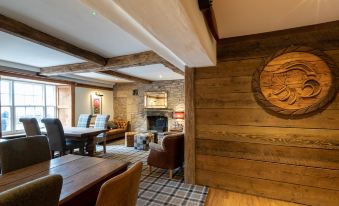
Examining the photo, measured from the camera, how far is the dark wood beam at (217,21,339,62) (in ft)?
6.82

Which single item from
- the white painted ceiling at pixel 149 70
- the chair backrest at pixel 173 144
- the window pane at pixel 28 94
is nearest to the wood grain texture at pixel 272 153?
the chair backrest at pixel 173 144

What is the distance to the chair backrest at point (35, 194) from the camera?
2.12 feet

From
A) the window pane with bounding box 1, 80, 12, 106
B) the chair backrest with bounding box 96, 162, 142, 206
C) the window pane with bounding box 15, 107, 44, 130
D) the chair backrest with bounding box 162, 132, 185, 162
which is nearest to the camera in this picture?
the chair backrest with bounding box 96, 162, 142, 206

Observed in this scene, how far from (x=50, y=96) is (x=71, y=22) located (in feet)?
14.7

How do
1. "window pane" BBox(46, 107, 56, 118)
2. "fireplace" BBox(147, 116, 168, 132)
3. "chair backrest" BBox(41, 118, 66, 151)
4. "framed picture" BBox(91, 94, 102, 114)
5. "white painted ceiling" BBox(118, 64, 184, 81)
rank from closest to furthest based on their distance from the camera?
"chair backrest" BBox(41, 118, 66, 151)
"white painted ceiling" BBox(118, 64, 184, 81)
"window pane" BBox(46, 107, 56, 118)
"framed picture" BBox(91, 94, 102, 114)
"fireplace" BBox(147, 116, 168, 132)

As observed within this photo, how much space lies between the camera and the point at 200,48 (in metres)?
1.66

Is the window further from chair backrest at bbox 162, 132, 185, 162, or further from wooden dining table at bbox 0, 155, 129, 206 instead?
chair backrest at bbox 162, 132, 185, 162

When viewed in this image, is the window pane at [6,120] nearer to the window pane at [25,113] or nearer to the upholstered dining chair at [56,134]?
the window pane at [25,113]

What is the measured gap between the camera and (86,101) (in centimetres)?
648

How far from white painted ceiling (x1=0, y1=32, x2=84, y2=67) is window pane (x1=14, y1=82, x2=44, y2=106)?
3.79 feet

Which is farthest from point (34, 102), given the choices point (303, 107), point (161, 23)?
point (303, 107)

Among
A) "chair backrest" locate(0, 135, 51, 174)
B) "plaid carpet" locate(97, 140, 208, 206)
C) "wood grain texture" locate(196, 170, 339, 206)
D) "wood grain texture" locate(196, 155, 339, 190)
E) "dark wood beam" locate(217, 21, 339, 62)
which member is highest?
"dark wood beam" locate(217, 21, 339, 62)

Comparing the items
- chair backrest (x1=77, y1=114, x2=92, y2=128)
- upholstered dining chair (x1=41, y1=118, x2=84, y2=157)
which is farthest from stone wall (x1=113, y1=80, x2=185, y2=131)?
upholstered dining chair (x1=41, y1=118, x2=84, y2=157)

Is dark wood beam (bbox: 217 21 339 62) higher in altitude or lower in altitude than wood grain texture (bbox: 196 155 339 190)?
higher
